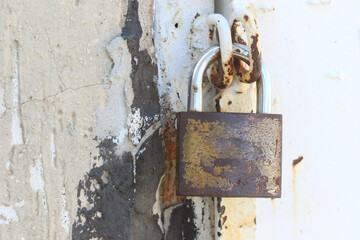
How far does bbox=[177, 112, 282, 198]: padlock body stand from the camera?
2.16 feet

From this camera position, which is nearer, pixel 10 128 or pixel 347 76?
pixel 10 128

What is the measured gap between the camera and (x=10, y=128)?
25.8 inches

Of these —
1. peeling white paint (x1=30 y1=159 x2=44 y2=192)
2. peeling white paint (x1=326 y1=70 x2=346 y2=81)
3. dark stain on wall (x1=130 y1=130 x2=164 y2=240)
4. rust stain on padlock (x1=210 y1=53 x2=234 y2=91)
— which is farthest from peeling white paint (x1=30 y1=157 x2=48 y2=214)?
peeling white paint (x1=326 y1=70 x2=346 y2=81)

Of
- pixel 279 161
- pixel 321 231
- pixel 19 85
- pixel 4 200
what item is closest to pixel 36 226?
pixel 4 200

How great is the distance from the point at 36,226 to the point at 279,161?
1.19 feet

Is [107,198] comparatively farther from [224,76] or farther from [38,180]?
[224,76]

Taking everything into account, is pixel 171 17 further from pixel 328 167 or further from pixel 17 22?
pixel 328 167

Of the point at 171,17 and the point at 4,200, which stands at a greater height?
the point at 171,17

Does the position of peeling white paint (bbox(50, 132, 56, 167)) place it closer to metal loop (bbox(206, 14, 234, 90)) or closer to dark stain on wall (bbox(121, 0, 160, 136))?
dark stain on wall (bbox(121, 0, 160, 136))

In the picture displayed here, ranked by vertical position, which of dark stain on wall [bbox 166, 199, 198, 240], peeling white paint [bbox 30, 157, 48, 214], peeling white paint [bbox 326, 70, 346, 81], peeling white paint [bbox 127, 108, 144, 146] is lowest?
dark stain on wall [bbox 166, 199, 198, 240]

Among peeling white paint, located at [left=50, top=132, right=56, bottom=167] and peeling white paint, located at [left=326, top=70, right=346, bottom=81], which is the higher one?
peeling white paint, located at [left=326, top=70, right=346, bottom=81]

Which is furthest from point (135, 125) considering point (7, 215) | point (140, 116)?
point (7, 215)

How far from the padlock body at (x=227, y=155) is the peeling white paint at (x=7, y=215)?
9.4 inches

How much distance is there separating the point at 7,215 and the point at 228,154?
0.33 m
